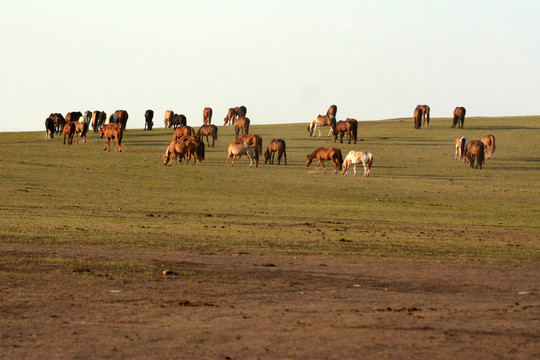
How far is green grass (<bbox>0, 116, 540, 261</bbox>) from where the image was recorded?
18.8m

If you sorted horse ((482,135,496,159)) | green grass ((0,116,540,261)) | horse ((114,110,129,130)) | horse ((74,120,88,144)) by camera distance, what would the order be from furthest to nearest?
1. horse ((114,110,129,130))
2. horse ((74,120,88,144))
3. horse ((482,135,496,159))
4. green grass ((0,116,540,261))

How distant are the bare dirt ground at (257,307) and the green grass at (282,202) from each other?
7.37ft

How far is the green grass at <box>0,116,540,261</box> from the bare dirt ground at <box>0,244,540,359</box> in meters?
2.25

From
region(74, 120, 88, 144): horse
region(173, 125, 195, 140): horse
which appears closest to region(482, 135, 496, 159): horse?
region(173, 125, 195, 140): horse

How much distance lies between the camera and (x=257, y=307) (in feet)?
35.7

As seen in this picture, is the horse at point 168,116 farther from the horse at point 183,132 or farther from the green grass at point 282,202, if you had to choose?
the horse at point 183,132

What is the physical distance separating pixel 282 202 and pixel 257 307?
19885 mm

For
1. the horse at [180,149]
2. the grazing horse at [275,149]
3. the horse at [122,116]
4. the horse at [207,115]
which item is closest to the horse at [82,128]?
the horse at [122,116]

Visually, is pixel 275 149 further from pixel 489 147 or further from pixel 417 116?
pixel 417 116

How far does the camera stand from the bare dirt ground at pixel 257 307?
28.1ft

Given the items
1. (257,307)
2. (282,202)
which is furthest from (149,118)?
(257,307)

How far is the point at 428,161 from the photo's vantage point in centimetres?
4994

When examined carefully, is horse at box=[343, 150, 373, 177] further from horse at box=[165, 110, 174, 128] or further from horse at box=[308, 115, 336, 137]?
horse at box=[165, 110, 174, 128]

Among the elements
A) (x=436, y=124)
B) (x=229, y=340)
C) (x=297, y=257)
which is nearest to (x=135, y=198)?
(x=297, y=257)
